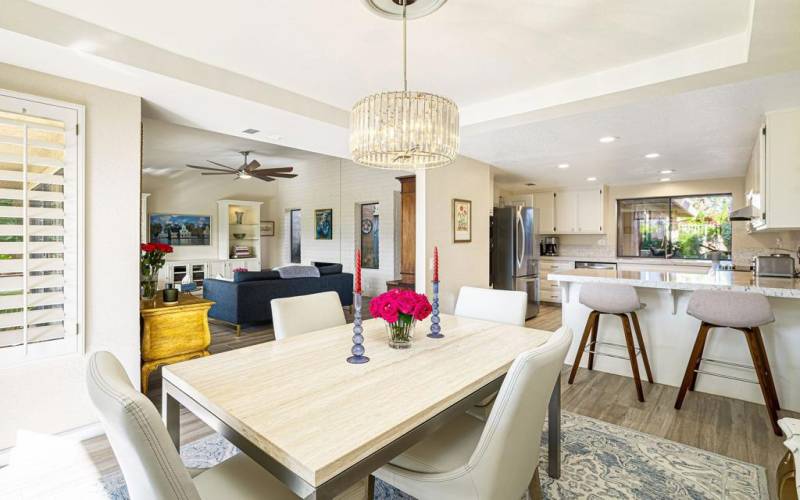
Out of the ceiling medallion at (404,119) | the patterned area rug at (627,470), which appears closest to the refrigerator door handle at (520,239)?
the patterned area rug at (627,470)

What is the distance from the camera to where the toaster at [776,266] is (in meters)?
3.37

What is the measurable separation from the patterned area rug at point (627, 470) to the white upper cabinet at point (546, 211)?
5195mm

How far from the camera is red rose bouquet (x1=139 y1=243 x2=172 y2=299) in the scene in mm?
2902

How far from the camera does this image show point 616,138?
12.0 feet

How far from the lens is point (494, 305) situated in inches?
101

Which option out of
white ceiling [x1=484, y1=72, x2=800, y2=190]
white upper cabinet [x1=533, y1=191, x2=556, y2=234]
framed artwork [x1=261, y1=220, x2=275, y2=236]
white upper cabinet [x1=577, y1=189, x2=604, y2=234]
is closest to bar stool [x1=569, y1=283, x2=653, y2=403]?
white ceiling [x1=484, y1=72, x2=800, y2=190]

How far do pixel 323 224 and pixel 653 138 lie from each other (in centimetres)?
622

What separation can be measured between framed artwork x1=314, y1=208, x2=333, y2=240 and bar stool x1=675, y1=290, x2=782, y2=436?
6.54 meters

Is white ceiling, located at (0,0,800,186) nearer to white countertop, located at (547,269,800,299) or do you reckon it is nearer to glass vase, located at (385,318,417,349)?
white countertop, located at (547,269,800,299)

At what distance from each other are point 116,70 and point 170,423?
6.44 ft

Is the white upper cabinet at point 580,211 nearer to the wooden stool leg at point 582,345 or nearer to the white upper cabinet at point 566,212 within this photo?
the white upper cabinet at point 566,212

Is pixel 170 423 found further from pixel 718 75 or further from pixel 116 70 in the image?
pixel 718 75

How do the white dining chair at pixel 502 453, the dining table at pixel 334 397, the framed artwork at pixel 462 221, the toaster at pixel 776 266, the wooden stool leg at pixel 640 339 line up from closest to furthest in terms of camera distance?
the dining table at pixel 334 397
the white dining chair at pixel 502 453
the wooden stool leg at pixel 640 339
the toaster at pixel 776 266
the framed artwork at pixel 462 221

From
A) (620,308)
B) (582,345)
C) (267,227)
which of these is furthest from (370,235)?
(620,308)
